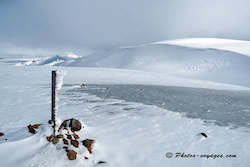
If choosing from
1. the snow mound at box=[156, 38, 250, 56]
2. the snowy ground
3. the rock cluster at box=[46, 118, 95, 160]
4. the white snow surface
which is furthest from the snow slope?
the snow mound at box=[156, 38, 250, 56]

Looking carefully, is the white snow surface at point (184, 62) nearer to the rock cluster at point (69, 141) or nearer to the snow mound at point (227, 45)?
the snow mound at point (227, 45)

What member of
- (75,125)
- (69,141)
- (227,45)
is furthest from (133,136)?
(227,45)

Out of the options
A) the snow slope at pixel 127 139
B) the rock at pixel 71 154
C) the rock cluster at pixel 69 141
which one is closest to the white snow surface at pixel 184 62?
the snow slope at pixel 127 139

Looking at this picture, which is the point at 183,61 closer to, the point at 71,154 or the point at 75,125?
the point at 75,125

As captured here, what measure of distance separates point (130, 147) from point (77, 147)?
1.57 m

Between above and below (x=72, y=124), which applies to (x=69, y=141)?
below

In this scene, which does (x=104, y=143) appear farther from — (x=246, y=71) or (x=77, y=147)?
(x=246, y=71)

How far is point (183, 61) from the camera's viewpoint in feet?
187

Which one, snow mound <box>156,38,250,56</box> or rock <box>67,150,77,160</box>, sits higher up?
snow mound <box>156,38,250,56</box>

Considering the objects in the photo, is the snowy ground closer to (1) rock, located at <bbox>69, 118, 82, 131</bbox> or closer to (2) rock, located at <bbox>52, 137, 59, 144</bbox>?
(2) rock, located at <bbox>52, 137, 59, 144</bbox>

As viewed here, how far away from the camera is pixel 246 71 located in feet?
140

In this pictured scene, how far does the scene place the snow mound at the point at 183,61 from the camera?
43.1 meters

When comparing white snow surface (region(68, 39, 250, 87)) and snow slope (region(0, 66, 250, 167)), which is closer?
snow slope (region(0, 66, 250, 167))

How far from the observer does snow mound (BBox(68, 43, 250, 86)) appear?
141ft
